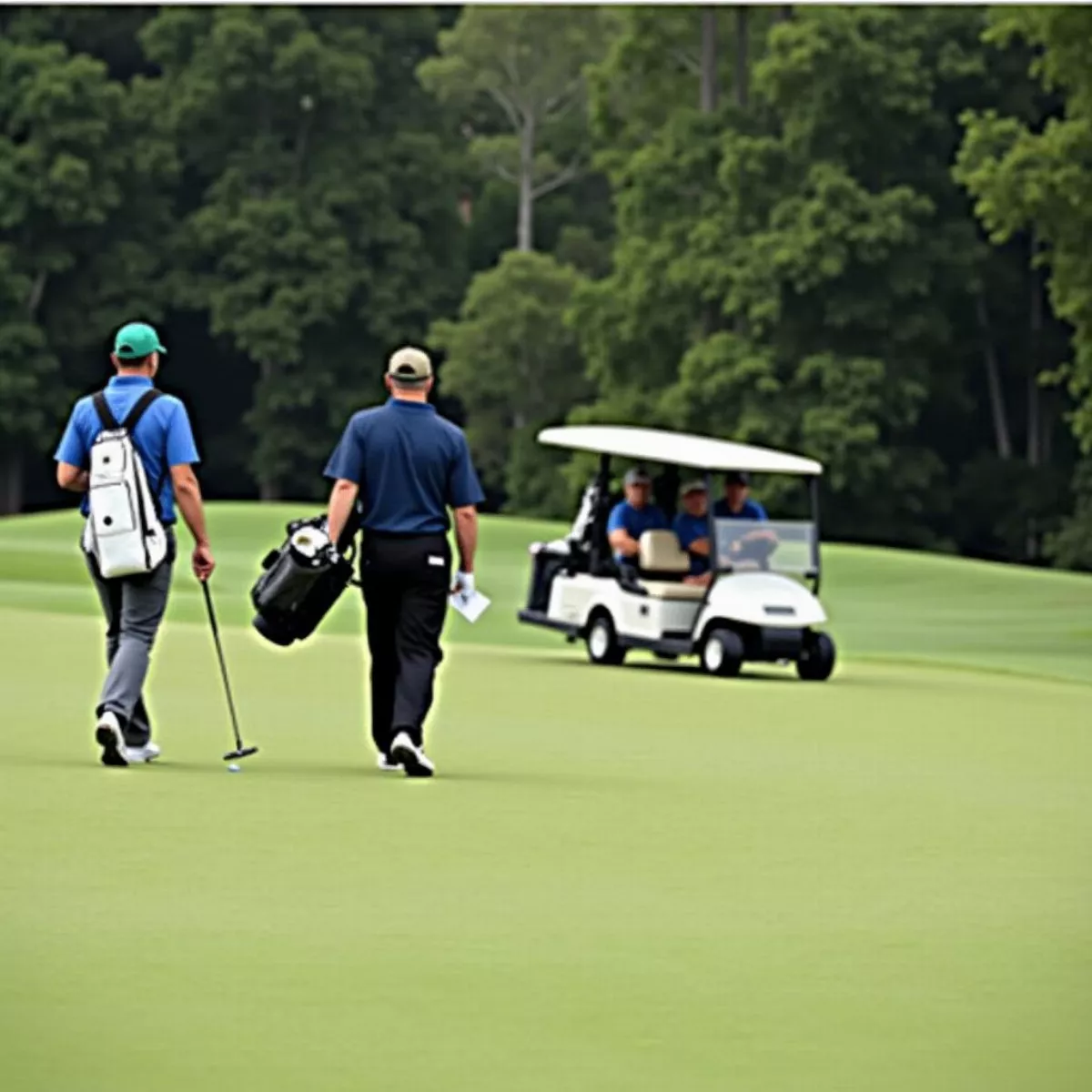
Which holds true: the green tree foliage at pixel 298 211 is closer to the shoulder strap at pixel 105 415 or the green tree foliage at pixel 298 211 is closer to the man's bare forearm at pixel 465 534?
the man's bare forearm at pixel 465 534

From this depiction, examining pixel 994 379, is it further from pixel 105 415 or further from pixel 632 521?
pixel 105 415

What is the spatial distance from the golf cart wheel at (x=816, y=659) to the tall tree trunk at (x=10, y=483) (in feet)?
159

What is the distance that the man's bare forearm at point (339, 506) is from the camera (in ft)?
47.8

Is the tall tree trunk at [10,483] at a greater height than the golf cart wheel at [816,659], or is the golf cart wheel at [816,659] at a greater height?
the golf cart wheel at [816,659]

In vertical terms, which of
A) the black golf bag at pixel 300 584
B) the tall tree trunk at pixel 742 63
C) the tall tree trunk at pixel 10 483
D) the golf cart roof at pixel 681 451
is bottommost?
the tall tree trunk at pixel 10 483

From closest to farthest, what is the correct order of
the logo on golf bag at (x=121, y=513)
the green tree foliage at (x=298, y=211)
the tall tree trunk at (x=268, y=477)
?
the logo on golf bag at (x=121, y=513) → the green tree foliage at (x=298, y=211) → the tall tree trunk at (x=268, y=477)

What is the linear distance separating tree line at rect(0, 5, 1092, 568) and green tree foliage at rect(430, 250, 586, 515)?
87 millimetres

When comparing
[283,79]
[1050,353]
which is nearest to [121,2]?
[283,79]

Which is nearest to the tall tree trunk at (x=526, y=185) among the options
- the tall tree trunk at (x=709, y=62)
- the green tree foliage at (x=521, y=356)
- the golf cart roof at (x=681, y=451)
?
the green tree foliage at (x=521, y=356)

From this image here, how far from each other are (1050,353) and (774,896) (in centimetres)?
5517

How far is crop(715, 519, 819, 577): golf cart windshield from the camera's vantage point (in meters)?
24.0

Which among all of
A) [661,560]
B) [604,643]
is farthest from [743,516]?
[604,643]

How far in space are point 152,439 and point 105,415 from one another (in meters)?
0.23

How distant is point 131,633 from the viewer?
14.6 metres
